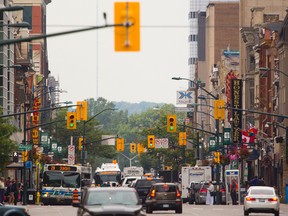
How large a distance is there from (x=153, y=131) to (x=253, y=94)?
191ft

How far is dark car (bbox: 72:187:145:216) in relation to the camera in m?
31.0

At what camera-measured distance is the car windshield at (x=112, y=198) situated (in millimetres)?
32612

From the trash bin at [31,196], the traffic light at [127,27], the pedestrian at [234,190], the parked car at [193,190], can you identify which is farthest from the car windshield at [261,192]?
the parked car at [193,190]

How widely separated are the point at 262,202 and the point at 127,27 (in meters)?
26.4

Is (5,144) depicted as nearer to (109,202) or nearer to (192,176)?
(109,202)

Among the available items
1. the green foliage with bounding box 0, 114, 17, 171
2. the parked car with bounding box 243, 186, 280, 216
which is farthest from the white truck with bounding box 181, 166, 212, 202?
the parked car with bounding box 243, 186, 280, 216

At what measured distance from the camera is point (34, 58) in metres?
169

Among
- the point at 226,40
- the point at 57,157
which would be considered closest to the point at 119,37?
the point at 57,157

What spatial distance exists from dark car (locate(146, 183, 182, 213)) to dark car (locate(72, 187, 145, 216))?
25.9 metres

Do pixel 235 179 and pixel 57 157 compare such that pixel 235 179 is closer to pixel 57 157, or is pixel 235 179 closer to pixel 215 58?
pixel 57 157

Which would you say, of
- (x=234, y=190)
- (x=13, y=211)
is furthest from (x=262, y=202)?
(x=234, y=190)

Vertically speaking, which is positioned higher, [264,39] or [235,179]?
[264,39]

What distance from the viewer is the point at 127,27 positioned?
3128 centimetres

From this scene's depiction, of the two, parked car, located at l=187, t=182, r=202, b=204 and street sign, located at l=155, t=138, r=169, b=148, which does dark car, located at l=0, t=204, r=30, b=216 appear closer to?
parked car, located at l=187, t=182, r=202, b=204
